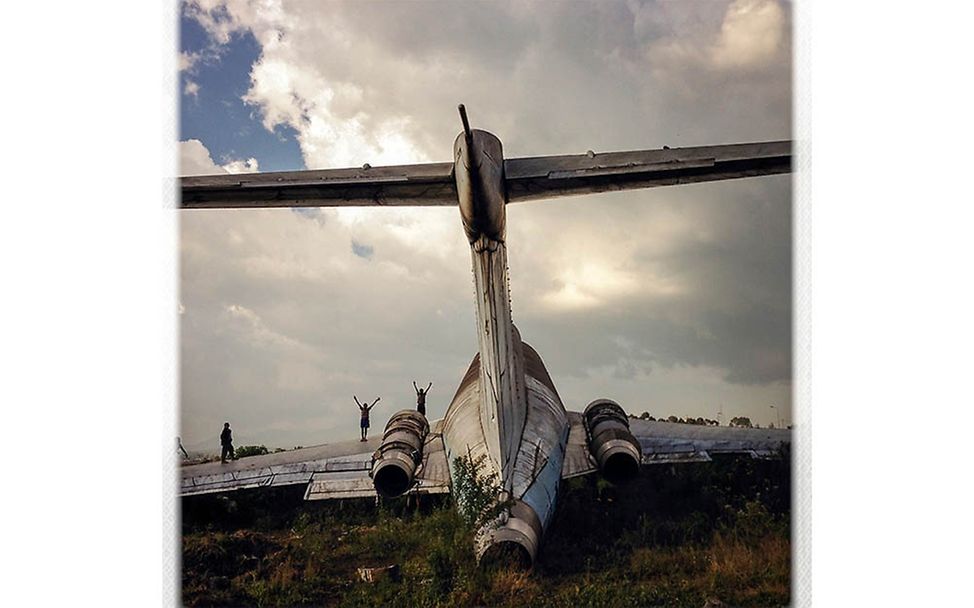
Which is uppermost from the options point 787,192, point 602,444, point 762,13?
point 762,13

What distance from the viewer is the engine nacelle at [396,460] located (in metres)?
7.59

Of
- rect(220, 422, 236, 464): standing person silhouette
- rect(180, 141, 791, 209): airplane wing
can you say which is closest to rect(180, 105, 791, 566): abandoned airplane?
rect(180, 141, 791, 209): airplane wing

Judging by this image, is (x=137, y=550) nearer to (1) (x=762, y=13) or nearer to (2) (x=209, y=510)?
(2) (x=209, y=510)

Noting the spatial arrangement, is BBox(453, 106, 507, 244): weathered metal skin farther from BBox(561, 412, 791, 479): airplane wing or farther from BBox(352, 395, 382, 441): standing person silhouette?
BBox(561, 412, 791, 479): airplane wing

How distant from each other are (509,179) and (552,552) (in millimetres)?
3268

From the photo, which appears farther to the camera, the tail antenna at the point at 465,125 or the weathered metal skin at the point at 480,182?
the weathered metal skin at the point at 480,182

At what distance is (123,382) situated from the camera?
6.37 meters

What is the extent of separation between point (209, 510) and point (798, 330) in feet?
18.3

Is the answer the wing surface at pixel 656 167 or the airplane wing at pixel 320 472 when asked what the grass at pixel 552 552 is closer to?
the airplane wing at pixel 320 472

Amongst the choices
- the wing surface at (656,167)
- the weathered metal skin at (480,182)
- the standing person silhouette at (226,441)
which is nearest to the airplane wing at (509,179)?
the wing surface at (656,167)

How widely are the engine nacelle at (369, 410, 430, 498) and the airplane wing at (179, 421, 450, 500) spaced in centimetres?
31

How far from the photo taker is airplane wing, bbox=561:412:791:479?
7.49 m

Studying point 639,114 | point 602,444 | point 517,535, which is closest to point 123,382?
point 517,535

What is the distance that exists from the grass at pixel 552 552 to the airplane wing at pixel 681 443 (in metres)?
0.17
